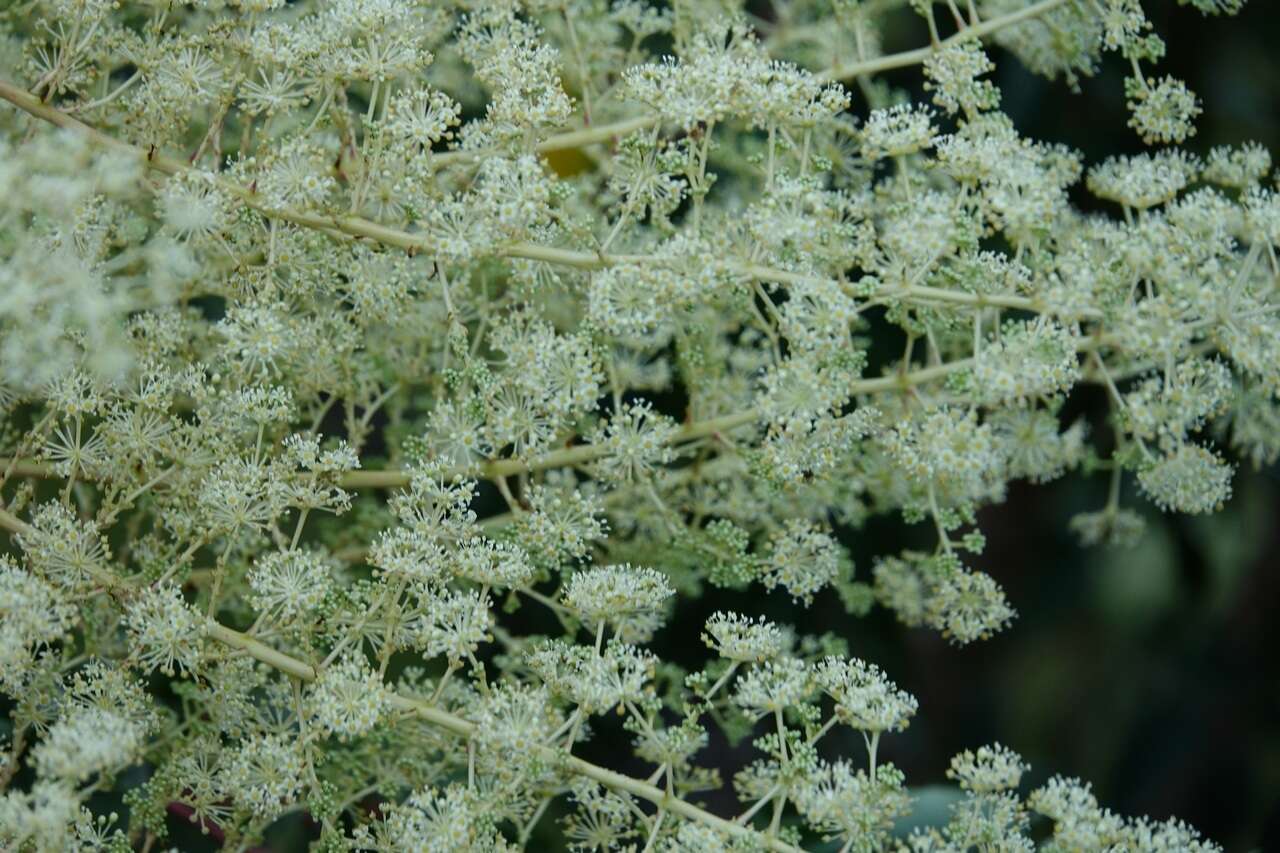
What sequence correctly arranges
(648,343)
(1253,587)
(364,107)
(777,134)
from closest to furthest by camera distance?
1. (777,134)
2. (648,343)
3. (364,107)
4. (1253,587)

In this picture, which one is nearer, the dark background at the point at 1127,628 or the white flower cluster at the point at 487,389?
the white flower cluster at the point at 487,389

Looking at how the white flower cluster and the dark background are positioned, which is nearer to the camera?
the white flower cluster

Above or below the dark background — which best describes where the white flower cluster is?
below

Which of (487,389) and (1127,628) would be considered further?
(1127,628)

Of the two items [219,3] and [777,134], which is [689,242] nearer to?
[777,134]

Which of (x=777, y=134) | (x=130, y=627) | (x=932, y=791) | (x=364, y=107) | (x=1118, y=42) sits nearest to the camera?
(x=130, y=627)

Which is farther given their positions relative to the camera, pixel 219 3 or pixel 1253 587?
pixel 1253 587

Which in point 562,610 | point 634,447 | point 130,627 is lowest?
point 130,627

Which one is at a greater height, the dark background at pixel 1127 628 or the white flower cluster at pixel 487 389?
the dark background at pixel 1127 628

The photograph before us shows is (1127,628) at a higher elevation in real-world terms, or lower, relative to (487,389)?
higher

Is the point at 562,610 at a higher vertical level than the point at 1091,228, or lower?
lower

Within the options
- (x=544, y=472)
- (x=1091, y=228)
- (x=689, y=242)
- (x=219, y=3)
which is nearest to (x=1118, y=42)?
(x=1091, y=228)
